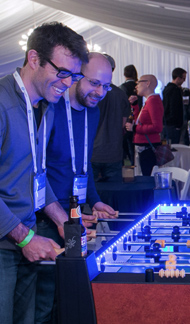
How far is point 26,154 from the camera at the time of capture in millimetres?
1758

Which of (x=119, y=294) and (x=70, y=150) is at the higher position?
(x=70, y=150)

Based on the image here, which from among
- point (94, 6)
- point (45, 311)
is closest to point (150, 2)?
point (94, 6)

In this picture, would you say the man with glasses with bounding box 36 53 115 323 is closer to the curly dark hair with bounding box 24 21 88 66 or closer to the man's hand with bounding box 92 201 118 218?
the man's hand with bounding box 92 201 118 218

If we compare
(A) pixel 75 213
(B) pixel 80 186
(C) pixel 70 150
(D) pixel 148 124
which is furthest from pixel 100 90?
(D) pixel 148 124

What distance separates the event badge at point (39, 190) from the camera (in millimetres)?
1833

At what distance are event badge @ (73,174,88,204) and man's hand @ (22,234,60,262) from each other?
2.11 ft

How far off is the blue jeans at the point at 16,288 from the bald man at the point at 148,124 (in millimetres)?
3449

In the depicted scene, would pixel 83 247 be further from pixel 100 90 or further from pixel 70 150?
pixel 100 90

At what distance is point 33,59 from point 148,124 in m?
3.61

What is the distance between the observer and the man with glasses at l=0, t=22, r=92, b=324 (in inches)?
66.4

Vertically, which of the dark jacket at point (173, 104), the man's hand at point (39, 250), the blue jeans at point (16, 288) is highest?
the dark jacket at point (173, 104)

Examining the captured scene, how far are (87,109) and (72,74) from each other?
674 mm

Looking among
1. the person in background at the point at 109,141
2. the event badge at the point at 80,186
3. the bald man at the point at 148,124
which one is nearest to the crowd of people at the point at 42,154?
the event badge at the point at 80,186

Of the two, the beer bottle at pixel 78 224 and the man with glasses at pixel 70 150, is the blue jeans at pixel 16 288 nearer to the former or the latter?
the man with glasses at pixel 70 150
